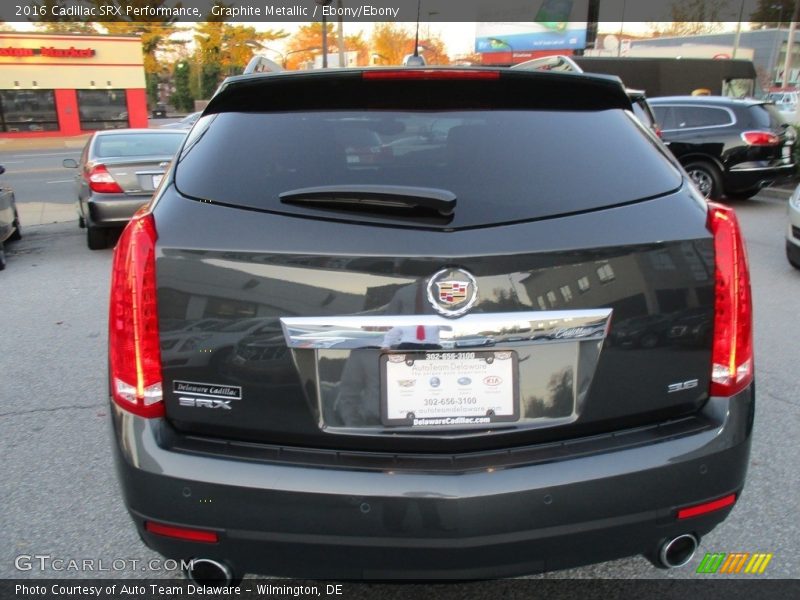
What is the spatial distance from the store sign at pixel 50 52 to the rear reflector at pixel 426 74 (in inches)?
1765

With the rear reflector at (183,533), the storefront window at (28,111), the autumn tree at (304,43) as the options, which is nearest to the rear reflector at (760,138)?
the rear reflector at (183,533)

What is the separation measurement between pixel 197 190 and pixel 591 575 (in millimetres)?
1979

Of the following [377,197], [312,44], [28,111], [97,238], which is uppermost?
[377,197]

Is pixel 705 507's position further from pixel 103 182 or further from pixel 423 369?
pixel 103 182

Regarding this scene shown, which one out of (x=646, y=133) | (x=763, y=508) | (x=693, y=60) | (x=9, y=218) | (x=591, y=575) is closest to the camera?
(x=646, y=133)

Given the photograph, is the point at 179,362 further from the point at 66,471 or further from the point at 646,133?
the point at 66,471

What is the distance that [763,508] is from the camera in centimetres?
296

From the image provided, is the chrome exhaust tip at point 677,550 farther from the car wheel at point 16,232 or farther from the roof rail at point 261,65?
the car wheel at point 16,232

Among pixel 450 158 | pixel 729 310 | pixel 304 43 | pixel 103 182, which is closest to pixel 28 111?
pixel 304 43

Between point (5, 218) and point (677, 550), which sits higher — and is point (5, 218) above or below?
below

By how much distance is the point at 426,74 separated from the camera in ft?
7.43

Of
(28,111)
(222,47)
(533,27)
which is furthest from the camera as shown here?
(222,47)

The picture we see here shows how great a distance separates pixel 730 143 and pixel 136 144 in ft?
31.1

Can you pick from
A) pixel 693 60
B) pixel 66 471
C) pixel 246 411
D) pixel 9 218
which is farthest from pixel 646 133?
pixel 693 60
